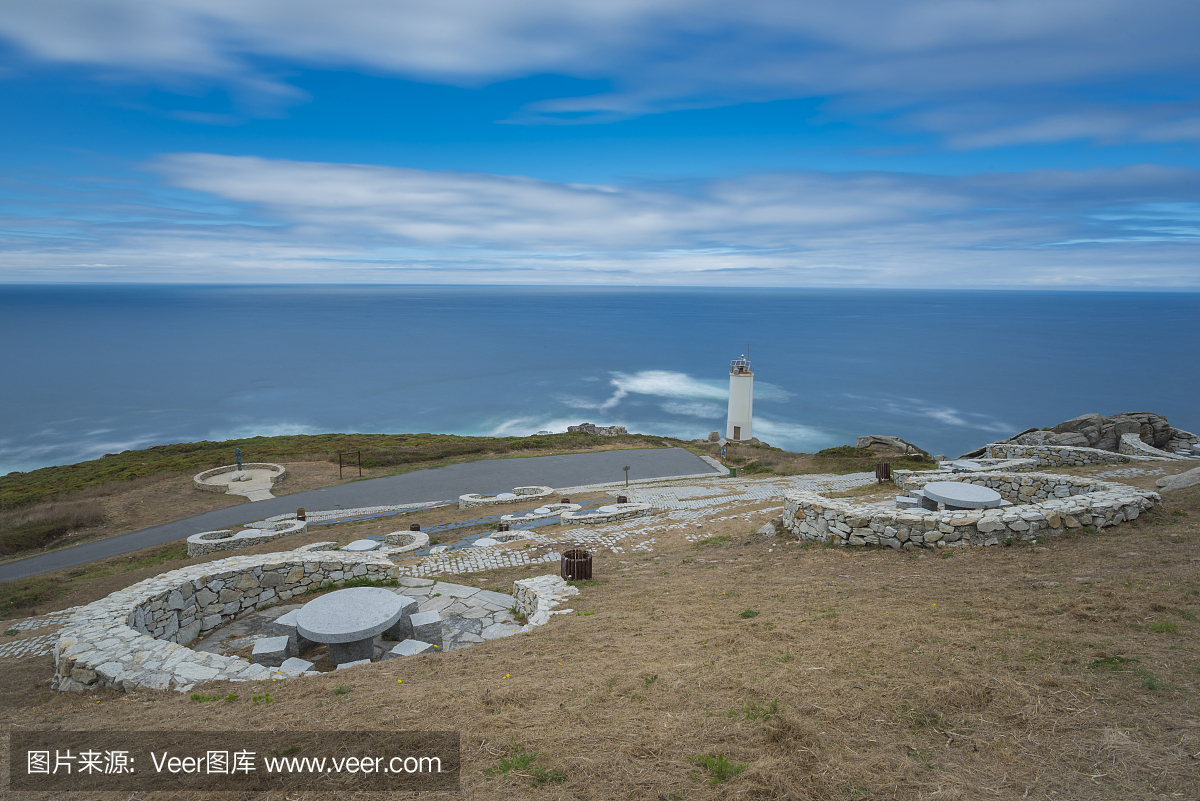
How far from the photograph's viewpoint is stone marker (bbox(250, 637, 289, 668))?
8164 millimetres

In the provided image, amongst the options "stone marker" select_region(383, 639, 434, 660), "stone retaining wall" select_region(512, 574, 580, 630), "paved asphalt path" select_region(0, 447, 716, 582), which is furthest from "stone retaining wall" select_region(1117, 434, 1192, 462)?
"stone marker" select_region(383, 639, 434, 660)

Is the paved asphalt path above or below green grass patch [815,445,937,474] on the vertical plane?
below

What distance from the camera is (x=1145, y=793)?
375 cm

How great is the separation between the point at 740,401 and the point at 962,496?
100 feet

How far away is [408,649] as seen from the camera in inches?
317

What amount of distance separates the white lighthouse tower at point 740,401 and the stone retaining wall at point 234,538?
31380 millimetres

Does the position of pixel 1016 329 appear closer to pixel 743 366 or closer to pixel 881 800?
pixel 743 366

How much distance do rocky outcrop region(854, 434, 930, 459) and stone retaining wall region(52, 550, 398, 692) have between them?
1155 inches

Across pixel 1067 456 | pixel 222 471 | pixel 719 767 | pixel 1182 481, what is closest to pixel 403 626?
pixel 719 767

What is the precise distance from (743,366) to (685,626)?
121ft

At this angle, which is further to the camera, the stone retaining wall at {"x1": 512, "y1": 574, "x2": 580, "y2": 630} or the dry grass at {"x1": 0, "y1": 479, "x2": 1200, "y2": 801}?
the stone retaining wall at {"x1": 512, "y1": 574, "x2": 580, "y2": 630}

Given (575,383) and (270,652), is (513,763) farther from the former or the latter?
(575,383)

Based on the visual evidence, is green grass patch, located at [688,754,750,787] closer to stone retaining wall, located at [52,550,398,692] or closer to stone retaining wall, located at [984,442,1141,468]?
stone retaining wall, located at [52,550,398,692]

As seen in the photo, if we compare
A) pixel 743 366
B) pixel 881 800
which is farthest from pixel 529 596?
pixel 743 366
